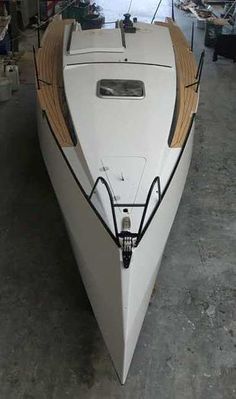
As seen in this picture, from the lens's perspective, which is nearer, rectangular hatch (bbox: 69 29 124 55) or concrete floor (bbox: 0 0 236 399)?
concrete floor (bbox: 0 0 236 399)

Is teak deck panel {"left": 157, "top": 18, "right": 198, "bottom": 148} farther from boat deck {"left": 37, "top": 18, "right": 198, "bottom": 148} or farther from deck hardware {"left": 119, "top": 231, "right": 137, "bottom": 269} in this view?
deck hardware {"left": 119, "top": 231, "right": 137, "bottom": 269}

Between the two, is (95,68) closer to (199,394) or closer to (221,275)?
(221,275)

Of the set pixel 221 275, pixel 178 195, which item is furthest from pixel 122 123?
pixel 221 275

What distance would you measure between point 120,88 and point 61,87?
53 centimetres

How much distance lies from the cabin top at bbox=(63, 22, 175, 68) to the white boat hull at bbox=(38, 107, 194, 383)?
1013 mm

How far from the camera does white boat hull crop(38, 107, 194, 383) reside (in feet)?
7.41

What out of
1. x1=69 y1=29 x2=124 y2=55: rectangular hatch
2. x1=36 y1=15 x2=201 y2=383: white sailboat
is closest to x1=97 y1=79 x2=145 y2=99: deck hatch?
x1=36 y1=15 x2=201 y2=383: white sailboat

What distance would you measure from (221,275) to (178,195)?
23.2 inches

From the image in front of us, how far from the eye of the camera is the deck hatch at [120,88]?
312 centimetres

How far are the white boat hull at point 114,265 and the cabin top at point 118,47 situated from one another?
101 cm

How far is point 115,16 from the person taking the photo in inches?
297

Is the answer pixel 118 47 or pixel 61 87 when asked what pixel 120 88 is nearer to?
pixel 61 87

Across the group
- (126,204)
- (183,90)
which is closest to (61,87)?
(183,90)

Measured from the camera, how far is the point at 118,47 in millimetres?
3664
